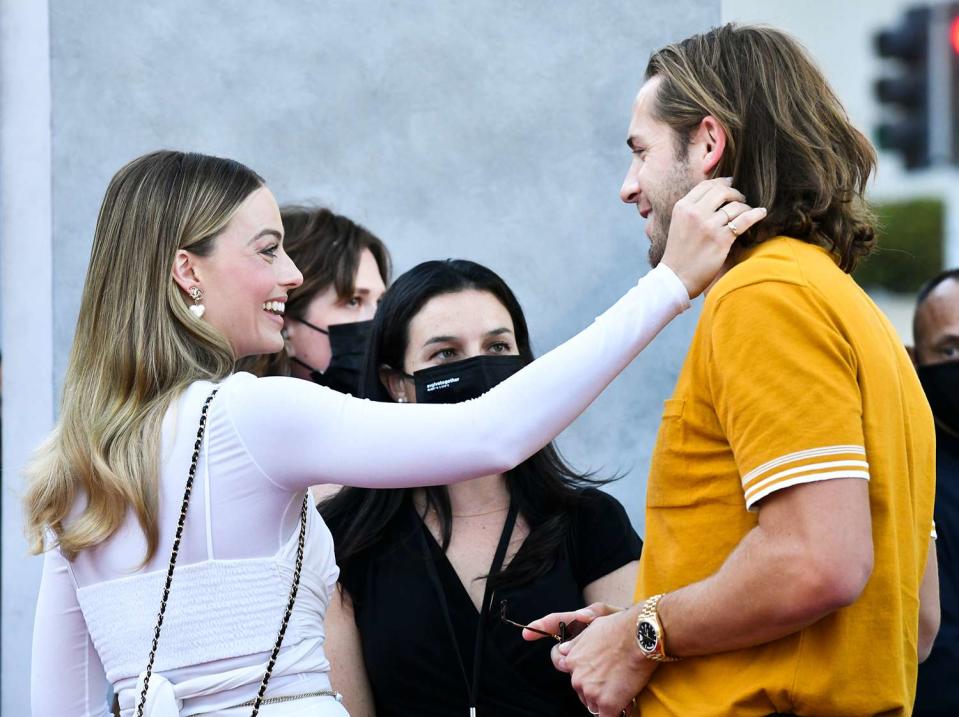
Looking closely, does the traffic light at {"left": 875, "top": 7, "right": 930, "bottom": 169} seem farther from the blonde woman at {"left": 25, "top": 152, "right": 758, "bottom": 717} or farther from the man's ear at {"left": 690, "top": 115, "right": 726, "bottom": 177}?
the blonde woman at {"left": 25, "top": 152, "right": 758, "bottom": 717}

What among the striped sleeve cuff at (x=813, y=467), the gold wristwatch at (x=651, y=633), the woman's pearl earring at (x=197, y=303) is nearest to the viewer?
the striped sleeve cuff at (x=813, y=467)

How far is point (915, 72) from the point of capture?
1457 cm

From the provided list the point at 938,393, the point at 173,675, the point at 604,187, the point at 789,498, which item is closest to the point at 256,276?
the point at 173,675

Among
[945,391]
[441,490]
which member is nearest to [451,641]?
[441,490]

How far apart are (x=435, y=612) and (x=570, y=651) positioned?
82cm

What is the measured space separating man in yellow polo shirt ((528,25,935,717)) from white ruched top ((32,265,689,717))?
19 centimetres

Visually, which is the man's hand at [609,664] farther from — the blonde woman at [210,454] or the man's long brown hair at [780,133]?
the man's long brown hair at [780,133]

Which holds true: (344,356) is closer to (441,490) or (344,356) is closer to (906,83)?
(441,490)

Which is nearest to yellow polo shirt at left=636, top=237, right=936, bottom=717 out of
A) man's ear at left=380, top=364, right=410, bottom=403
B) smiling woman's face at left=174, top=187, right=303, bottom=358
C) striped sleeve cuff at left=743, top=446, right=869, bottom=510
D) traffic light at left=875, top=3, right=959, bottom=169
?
striped sleeve cuff at left=743, top=446, right=869, bottom=510

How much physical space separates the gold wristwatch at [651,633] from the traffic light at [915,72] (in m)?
9.88

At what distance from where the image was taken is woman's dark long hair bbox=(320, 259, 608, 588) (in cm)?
314

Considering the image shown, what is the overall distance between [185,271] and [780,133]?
1.10m

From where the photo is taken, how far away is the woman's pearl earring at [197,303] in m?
2.37

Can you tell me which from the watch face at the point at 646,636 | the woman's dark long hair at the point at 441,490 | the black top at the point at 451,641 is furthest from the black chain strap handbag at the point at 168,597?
the woman's dark long hair at the point at 441,490
